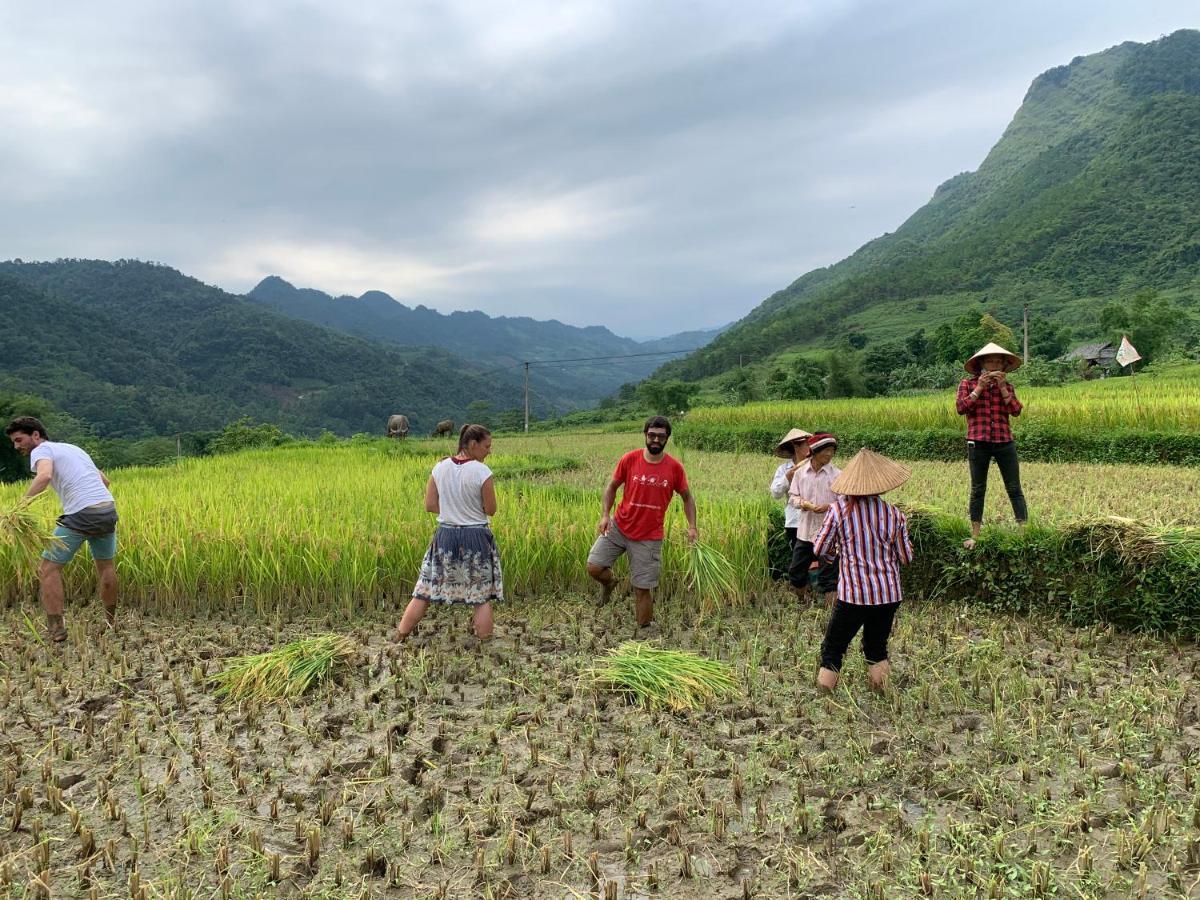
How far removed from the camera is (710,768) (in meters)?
2.86

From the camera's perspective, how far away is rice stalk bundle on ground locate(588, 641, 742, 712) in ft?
11.1

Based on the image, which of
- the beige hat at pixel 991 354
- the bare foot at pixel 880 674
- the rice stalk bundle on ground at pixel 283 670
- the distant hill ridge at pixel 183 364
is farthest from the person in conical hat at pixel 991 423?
the distant hill ridge at pixel 183 364

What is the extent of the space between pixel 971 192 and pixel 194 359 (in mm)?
108834

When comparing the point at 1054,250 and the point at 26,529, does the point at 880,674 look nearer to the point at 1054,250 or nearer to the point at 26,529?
the point at 26,529

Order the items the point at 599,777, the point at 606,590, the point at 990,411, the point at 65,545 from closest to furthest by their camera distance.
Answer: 1. the point at 599,777
2. the point at 65,545
3. the point at 606,590
4. the point at 990,411

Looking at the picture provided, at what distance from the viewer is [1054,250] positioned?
61781 millimetres

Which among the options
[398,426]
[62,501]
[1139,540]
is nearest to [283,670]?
[62,501]

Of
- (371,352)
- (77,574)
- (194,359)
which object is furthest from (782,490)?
(371,352)

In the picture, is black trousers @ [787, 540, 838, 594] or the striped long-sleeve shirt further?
black trousers @ [787, 540, 838, 594]

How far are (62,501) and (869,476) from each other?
4.67m

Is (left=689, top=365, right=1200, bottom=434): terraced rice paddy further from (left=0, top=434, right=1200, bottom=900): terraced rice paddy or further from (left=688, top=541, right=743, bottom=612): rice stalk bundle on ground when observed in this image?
(left=688, top=541, right=743, bottom=612): rice stalk bundle on ground

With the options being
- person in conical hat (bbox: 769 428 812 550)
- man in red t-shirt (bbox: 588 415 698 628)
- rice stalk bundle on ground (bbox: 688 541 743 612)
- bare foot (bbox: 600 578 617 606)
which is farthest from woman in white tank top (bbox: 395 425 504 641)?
person in conical hat (bbox: 769 428 812 550)

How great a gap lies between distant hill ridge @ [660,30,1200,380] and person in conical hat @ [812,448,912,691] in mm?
54110

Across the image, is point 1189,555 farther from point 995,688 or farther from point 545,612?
point 545,612
